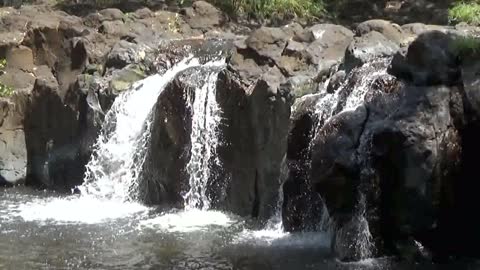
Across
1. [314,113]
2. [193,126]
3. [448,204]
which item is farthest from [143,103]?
[448,204]

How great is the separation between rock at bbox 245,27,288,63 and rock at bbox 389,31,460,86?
3241 millimetres

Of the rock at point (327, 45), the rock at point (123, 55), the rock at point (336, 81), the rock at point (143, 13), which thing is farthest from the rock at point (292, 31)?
the rock at point (143, 13)

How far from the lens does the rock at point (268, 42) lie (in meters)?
13.4

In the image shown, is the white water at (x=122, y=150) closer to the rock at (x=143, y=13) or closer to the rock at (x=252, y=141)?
the rock at (x=252, y=141)

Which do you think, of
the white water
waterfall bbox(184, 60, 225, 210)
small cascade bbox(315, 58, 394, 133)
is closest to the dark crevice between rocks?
waterfall bbox(184, 60, 225, 210)

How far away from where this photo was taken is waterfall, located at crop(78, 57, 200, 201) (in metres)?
14.6

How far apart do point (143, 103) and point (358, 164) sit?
5.80 meters

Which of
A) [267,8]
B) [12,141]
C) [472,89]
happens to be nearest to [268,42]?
[472,89]

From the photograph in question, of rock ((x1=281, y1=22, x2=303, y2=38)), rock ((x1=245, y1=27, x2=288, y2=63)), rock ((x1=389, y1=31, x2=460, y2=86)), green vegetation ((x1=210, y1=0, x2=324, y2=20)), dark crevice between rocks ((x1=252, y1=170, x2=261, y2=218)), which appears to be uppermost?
green vegetation ((x1=210, y1=0, x2=324, y2=20))

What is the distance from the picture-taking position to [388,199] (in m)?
9.98

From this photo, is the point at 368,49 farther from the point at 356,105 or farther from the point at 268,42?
the point at 268,42

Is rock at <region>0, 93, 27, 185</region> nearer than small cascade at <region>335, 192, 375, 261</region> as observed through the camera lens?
No

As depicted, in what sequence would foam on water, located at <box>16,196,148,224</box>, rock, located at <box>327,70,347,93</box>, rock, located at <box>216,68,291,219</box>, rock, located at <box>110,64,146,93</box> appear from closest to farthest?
rock, located at <box>327,70,347,93</box>
rock, located at <box>216,68,291,219</box>
foam on water, located at <box>16,196,148,224</box>
rock, located at <box>110,64,146,93</box>

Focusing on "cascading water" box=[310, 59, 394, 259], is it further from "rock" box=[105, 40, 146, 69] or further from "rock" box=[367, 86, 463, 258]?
"rock" box=[105, 40, 146, 69]
